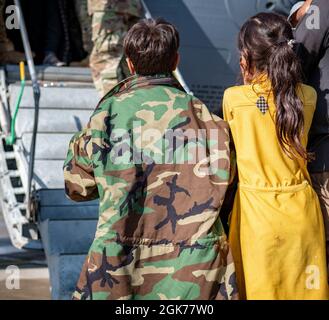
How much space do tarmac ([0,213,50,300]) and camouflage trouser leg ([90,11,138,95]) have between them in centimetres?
138

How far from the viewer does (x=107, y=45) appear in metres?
5.36

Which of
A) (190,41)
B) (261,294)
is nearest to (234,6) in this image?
(190,41)

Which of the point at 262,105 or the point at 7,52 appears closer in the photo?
the point at 262,105

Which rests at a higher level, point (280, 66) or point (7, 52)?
point (280, 66)

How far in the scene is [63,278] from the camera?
12.5 ft

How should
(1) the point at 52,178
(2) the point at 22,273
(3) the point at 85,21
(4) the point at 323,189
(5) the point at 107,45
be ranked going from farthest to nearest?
(3) the point at 85,21
(5) the point at 107,45
(1) the point at 52,178
(2) the point at 22,273
(4) the point at 323,189

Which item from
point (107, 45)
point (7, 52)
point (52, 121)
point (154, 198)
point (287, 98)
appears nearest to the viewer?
point (154, 198)

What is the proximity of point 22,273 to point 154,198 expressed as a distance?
7.29 feet

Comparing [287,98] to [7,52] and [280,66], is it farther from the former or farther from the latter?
[7,52]

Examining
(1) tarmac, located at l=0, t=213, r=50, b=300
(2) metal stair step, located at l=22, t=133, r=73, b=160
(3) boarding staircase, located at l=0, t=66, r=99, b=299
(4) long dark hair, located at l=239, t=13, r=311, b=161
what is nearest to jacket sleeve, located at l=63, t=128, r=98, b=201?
(4) long dark hair, located at l=239, t=13, r=311, b=161

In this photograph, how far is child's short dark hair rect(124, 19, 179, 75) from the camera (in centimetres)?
247

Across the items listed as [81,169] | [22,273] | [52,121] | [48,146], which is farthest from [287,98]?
[52,121]
